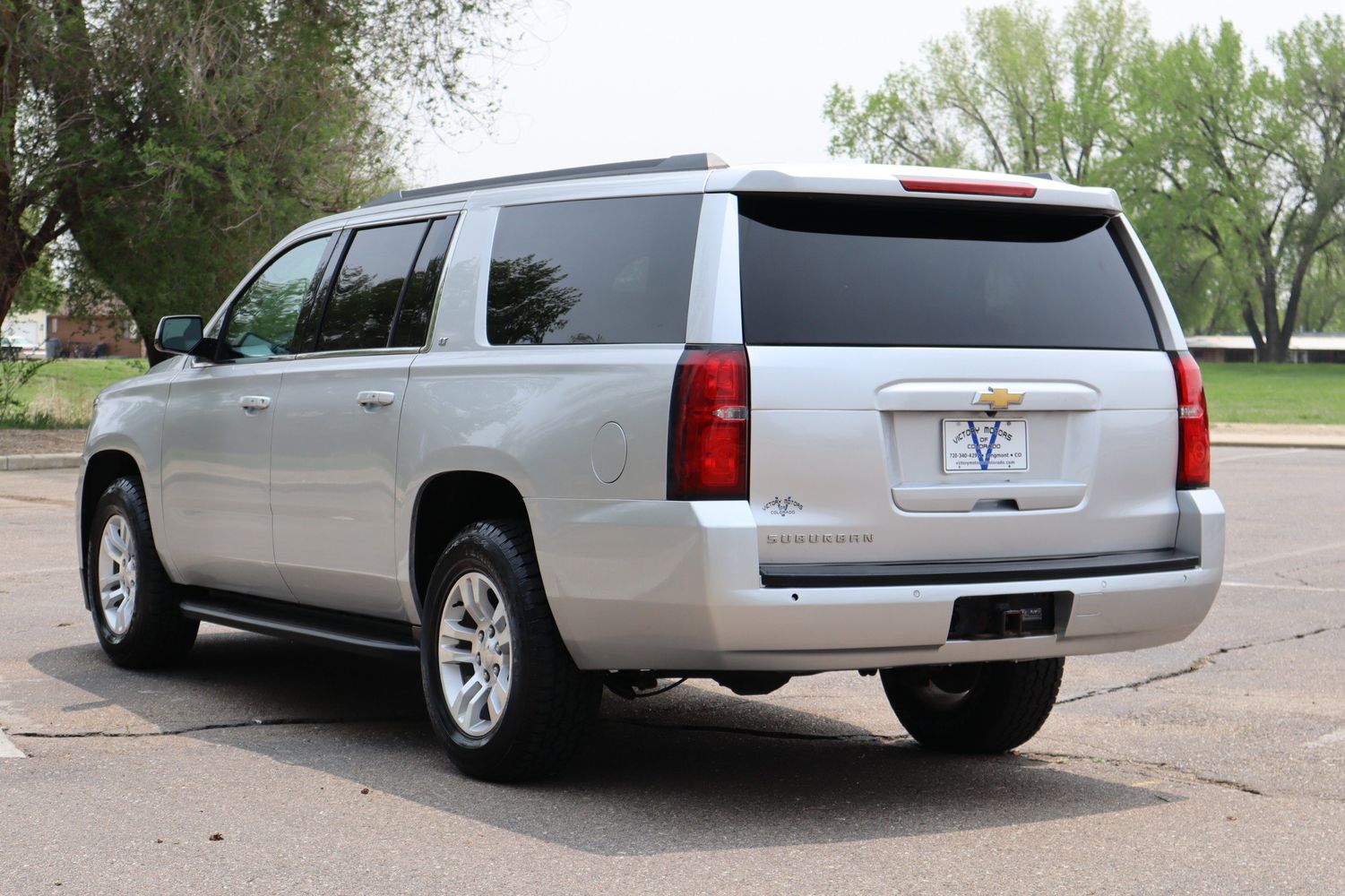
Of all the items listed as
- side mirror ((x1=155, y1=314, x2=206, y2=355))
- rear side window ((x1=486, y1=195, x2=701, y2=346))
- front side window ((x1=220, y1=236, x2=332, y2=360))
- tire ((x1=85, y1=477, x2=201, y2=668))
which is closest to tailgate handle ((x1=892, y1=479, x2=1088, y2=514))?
rear side window ((x1=486, y1=195, x2=701, y2=346))

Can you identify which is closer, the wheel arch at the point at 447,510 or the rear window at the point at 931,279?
the rear window at the point at 931,279

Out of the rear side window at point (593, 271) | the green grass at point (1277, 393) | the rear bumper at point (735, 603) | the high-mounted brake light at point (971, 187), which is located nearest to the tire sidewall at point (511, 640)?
the rear bumper at point (735, 603)

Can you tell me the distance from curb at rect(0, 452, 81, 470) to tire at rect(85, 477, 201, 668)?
13913mm

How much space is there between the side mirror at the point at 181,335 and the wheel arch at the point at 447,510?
196 centimetres

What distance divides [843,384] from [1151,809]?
1.70 metres

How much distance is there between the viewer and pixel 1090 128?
81938 millimetres

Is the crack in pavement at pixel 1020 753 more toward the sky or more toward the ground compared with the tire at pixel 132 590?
more toward the ground

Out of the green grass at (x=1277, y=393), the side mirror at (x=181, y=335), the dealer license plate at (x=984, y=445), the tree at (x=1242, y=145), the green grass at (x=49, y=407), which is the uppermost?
the tree at (x=1242, y=145)

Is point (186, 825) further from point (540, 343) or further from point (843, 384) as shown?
point (843, 384)

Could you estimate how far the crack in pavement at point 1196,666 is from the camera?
748 cm

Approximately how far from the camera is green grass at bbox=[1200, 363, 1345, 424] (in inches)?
1682

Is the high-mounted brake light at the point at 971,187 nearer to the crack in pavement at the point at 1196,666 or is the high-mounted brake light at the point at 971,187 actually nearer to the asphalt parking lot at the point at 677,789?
the asphalt parking lot at the point at 677,789

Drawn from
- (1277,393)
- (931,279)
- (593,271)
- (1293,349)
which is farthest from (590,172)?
(1293,349)

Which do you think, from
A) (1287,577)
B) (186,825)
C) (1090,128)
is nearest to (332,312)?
(186,825)
